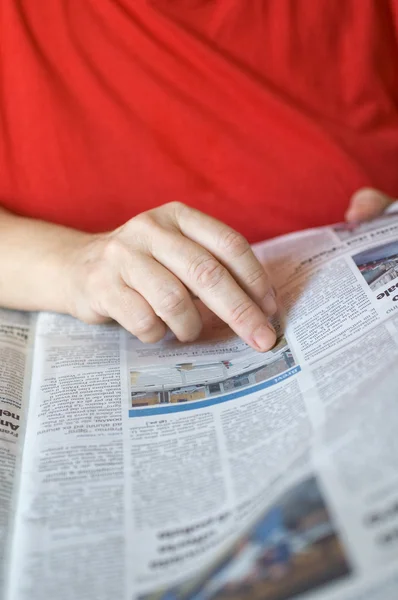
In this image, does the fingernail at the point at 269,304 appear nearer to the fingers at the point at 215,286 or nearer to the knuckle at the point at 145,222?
the fingers at the point at 215,286

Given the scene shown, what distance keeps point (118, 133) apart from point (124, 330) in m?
0.29

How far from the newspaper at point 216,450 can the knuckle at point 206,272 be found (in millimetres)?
89

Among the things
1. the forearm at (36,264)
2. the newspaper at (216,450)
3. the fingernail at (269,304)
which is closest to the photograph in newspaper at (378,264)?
the newspaper at (216,450)

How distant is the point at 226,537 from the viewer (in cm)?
42

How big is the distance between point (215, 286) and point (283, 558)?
0.29m

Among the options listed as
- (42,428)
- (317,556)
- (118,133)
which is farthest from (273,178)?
(317,556)

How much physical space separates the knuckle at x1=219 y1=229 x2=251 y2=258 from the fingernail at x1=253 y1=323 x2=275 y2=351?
8 cm

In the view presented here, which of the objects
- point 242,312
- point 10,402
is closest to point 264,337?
point 242,312

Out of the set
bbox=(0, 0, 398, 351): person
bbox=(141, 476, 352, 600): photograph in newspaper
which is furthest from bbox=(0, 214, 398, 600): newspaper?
bbox=(0, 0, 398, 351): person

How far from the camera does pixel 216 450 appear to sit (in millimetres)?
508

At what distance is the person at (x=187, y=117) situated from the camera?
30.6 inches

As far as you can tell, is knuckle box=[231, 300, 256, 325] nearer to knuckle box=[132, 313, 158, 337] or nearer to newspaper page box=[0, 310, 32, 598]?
knuckle box=[132, 313, 158, 337]

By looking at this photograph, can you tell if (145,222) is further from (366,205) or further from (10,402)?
(366,205)

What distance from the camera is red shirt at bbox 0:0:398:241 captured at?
78cm
